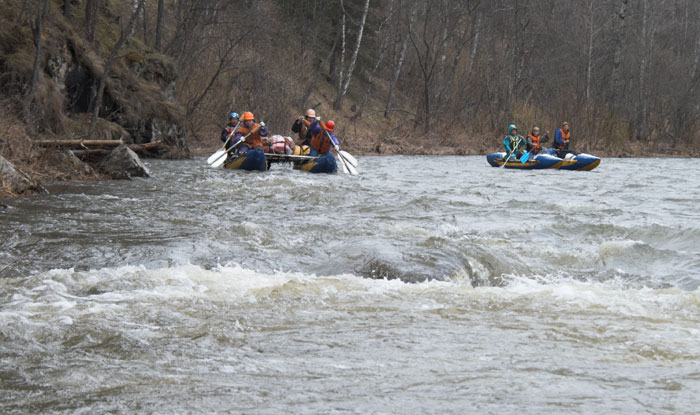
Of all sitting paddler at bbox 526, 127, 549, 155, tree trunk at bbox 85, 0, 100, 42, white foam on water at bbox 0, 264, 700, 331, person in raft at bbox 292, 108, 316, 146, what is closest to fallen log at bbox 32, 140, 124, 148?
person in raft at bbox 292, 108, 316, 146

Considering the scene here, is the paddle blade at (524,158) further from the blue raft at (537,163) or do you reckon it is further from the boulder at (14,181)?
the boulder at (14,181)

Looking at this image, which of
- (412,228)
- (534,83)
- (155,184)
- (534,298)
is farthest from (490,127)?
(534,298)

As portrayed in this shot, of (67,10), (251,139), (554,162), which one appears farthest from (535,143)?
(67,10)

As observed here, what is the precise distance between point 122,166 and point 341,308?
984 cm

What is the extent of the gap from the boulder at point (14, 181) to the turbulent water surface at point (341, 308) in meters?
0.43

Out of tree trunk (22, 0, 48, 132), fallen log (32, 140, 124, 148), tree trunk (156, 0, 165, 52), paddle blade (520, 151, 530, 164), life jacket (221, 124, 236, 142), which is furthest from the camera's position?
tree trunk (156, 0, 165, 52)

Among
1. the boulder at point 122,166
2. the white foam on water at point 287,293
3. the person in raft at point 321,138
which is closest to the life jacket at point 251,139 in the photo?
the person in raft at point 321,138

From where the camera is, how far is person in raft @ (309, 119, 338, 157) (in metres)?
17.0

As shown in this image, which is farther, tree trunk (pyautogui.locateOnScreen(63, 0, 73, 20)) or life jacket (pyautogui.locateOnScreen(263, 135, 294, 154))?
tree trunk (pyautogui.locateOnScreen(63, 0, 73, 20))

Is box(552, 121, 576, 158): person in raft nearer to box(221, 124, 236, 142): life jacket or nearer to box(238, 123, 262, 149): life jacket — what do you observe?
box(238, 123, 262, 149): life jacket

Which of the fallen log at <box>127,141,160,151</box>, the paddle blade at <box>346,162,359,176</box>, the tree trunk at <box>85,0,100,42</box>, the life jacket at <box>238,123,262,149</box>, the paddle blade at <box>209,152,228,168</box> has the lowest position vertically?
the paddle blade at <box>346,162,359,176</box>

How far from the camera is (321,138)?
1738 centimetres

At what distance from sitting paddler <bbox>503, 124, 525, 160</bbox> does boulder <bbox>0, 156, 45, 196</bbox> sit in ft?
44.5

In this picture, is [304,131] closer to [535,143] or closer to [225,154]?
[225,154]
